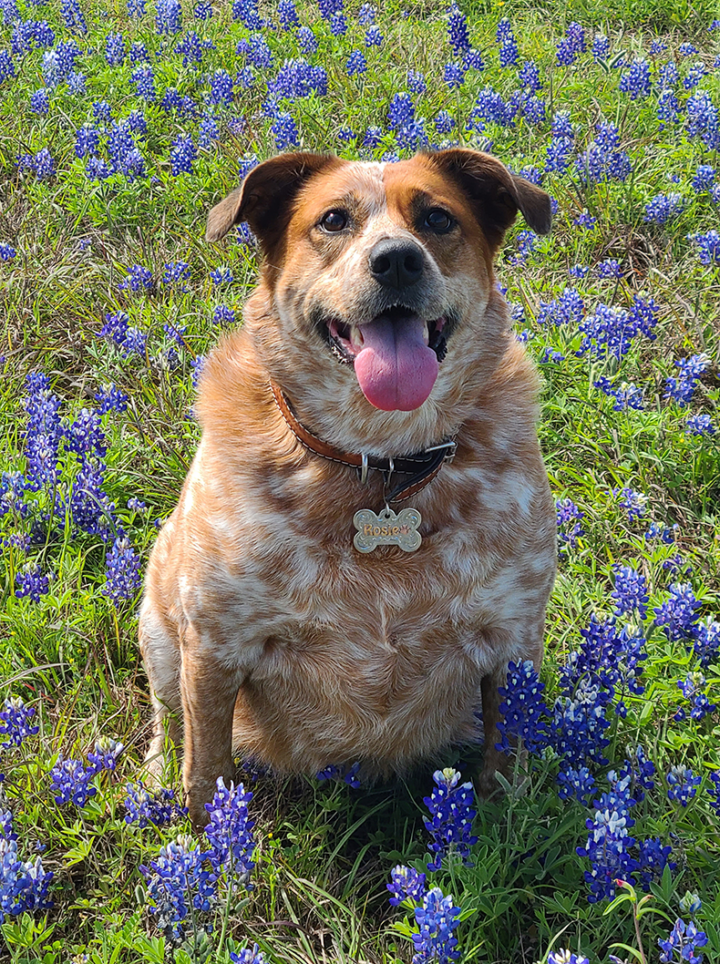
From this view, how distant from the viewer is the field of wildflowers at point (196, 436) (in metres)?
2.57

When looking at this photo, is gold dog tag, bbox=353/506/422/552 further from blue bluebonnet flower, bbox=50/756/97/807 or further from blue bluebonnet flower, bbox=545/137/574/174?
blue bluebonnet flower, bbox=545/137/574/174

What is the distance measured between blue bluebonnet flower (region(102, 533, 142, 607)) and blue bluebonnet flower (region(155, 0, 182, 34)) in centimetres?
449

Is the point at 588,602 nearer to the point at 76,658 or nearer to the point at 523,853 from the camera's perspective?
the point at 523,853

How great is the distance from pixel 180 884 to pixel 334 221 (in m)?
1.77

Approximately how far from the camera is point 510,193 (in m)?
Answer: 2.88

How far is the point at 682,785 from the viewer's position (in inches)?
101

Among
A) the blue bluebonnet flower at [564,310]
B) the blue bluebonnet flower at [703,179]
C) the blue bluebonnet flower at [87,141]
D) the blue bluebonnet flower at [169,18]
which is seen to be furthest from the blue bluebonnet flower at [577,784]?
the blue bluebonnet flower at [169,18]

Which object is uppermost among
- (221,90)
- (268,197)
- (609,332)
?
(268,197)

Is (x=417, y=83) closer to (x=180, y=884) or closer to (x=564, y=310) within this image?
(x=564, y=310)

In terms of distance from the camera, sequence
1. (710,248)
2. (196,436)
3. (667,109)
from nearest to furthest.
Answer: (196,436)
(710,248)
(667,109)

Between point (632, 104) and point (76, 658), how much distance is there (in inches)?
179

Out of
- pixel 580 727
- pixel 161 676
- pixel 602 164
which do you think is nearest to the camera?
pixel 580 727

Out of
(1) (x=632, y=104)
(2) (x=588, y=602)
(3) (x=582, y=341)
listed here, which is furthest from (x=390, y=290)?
(1) (x=632, y=104)

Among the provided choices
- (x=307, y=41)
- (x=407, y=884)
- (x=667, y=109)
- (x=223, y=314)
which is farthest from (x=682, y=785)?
(x=307, y=41)
